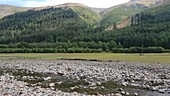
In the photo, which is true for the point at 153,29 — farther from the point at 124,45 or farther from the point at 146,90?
the point at 146,90

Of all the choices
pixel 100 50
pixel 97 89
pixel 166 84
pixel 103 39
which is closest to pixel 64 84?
pixel 97 89

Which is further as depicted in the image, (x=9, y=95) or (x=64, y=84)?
(x=64, y=84)

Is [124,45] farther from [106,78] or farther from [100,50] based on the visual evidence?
[106,78]

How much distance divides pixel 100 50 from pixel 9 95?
12120 cm

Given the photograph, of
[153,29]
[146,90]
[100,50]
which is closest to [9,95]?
[146,90]

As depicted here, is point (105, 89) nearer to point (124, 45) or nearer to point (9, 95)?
point (9, 95)

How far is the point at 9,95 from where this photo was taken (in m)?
25.1

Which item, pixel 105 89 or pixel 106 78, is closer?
pixel 105 89

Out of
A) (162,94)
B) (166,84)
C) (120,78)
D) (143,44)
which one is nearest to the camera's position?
(162,94)

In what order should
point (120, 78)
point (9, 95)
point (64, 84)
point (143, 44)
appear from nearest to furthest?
point (9, 95), point (64, 84), point (120, 78), point (143, 44)

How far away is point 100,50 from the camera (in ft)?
477

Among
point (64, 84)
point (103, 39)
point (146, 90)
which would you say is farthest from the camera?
point (103, 39)

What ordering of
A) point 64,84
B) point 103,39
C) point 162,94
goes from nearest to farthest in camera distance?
point 162,94, point 64,84, point 103,39

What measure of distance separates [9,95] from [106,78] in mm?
20139
